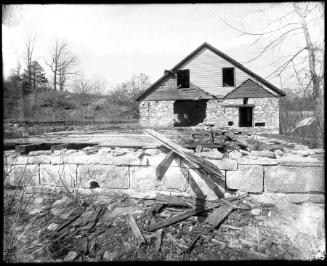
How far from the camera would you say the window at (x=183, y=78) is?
54.2ft

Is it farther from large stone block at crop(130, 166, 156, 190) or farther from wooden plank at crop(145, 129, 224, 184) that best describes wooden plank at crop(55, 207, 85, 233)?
wooden plank at crop(145, 129, 224, 184)

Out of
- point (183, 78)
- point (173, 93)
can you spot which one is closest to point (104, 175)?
point (173, 93)

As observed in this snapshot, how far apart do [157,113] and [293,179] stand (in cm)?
1316

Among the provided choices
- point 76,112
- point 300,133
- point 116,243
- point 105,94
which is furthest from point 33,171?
point 105,94

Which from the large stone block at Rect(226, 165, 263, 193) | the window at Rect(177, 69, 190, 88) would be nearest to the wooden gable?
the window at Rect(177, 69, 190, 88)

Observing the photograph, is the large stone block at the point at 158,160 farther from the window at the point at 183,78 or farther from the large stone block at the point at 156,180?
the window at the point at 183,78

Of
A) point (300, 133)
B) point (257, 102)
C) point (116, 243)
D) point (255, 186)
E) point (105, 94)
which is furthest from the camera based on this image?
point (105, 94)

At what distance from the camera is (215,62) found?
16.0m

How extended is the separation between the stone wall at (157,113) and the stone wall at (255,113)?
3088 millimetres

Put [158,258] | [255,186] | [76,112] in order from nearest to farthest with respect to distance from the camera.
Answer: [158,258]
[255,186]
[76,112]

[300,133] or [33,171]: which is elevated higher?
[300,133]

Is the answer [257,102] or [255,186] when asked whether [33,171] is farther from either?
[257,102]

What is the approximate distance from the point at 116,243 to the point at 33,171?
98.3 inches

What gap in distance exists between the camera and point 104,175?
3.95m
